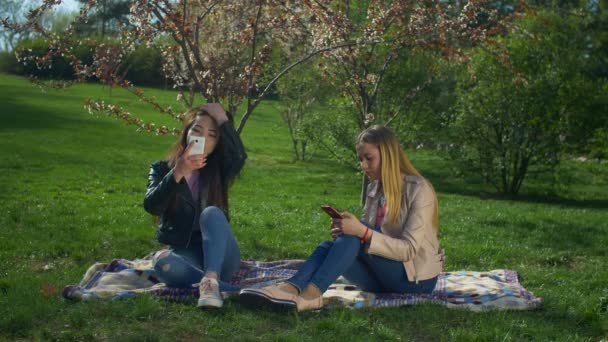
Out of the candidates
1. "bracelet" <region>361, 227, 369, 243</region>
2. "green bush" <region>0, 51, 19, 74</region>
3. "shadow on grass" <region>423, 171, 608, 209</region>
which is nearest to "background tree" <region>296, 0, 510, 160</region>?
"bracelet" <region>361, 227, 369, 243</region>

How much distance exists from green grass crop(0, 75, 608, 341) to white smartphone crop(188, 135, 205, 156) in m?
0.96

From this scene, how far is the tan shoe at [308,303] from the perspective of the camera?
4.55 meters

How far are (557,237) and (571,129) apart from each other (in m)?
6.61

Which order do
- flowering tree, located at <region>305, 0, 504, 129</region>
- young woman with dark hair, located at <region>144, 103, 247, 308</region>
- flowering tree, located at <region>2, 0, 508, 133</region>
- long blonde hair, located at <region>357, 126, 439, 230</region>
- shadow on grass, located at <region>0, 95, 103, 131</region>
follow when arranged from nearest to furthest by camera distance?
1. long blonde hair, located at <region>357, 126, 439, 230</region>
2. young woman with dark hair, located at <region>144, 103, 247, 308</region>
3. flowering tree, located at <region>2, 0, 508, 133</region>
4. flowering tree, located at <region>305, 0, 504, 129</region>
5. shadow on grass, located at <region>0, 95, 103, 131</region>

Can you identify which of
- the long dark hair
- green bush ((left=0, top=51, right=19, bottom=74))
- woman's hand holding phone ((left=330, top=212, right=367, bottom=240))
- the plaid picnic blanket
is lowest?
the plaid picnic blanket

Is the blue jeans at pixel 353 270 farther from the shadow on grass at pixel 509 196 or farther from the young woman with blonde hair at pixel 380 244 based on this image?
the shadow on grass at pixel 509 196

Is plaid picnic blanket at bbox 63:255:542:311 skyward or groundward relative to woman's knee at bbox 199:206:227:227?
groundward

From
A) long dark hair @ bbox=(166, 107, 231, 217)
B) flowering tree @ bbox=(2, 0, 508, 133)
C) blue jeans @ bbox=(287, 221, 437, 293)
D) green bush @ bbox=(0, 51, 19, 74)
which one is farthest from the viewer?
green bush @ bbox=(0, 51, 19, 74)

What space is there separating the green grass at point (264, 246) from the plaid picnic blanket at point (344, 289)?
4.4 inches

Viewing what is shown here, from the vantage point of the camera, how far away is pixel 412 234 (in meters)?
4.72

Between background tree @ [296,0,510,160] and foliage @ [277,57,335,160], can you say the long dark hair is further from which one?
foliage @ [277,57,335,160]

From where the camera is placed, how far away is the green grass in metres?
4.31

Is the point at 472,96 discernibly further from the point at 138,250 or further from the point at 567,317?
the point at 567,317

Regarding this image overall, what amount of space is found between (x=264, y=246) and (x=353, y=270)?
93.0 inches
